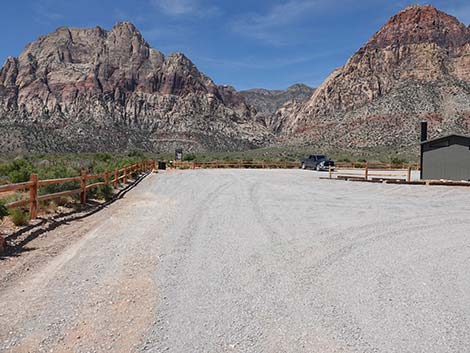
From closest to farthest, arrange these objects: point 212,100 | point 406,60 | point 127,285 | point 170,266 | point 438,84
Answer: point 127,285 → point 170,266 → point 438,84 → point 406,60 → point 212,100

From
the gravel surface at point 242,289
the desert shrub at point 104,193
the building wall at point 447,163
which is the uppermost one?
the building wall at point 447,163

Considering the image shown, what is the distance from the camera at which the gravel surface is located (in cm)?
445

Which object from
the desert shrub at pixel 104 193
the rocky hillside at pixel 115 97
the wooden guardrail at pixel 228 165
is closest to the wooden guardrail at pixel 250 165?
the wooden guardrail at pixel 228 165

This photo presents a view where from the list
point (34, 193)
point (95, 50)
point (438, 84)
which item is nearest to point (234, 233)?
point (34, 193)

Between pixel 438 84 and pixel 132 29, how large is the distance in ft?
357

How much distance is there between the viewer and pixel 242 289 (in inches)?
234

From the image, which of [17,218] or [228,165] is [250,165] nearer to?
[228,165]

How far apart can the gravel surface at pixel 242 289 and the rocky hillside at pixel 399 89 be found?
254 ft

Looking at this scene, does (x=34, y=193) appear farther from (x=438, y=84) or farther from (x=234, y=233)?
(x=438, y=84)

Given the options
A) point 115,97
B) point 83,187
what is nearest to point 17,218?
point 83,187

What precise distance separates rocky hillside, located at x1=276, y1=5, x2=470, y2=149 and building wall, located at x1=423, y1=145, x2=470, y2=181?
5335 cm

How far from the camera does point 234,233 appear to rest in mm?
9898

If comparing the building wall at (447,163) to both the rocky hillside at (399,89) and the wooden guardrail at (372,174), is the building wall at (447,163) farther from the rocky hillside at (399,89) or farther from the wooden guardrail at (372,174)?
the rocky hillside at (399,89)

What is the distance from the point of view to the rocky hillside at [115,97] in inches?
4606
